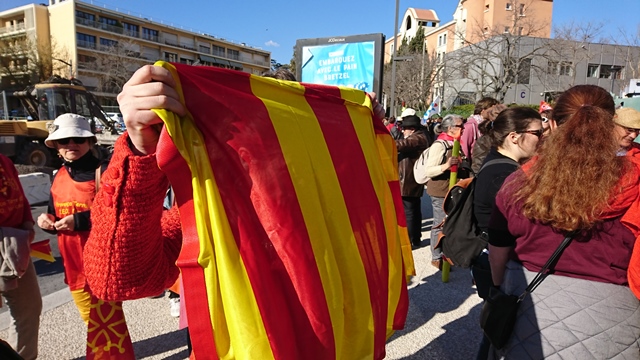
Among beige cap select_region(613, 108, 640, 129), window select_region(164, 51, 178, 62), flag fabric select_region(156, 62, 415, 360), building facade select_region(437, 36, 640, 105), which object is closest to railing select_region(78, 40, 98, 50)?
window select_region(164, 51, 178, 62)

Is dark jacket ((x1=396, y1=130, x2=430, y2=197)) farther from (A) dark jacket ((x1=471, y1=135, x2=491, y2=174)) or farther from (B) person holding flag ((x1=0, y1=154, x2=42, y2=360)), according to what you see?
(B) person holding flag ((x1=0, y1=154, x2=42, y2=360))

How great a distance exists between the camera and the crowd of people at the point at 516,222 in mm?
1234

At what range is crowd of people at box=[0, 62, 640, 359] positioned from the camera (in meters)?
1.23

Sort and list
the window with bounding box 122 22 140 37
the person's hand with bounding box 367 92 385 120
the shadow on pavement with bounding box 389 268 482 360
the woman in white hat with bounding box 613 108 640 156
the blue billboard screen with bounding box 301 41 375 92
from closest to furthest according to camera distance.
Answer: the person's hand with bounding box 367 92 385 120 < the woman in white hat with bounding box 613 108 640 156 < the shadow on pavement with bounding box 389 268 482 360 < the blue billboard screen with bounding box 301 41 375 92 < the window with bounding box 122 22 140 37

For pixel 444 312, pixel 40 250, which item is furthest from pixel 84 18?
pixel 444 312

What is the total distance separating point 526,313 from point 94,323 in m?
2.55

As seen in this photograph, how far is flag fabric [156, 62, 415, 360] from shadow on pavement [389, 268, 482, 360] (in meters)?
2.00

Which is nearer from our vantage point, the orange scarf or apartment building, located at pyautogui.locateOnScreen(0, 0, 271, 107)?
the orange scarf

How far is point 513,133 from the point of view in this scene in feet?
8.80

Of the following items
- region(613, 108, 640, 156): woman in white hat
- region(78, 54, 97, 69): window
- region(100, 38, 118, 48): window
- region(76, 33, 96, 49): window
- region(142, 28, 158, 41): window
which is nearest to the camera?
region(613, 108, 640, 156): woman in white hat

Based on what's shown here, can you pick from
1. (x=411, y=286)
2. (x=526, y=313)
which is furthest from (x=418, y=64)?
(x=526, y=313)

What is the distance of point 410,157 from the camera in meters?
5.68

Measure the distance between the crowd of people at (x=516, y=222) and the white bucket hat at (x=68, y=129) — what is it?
1cm

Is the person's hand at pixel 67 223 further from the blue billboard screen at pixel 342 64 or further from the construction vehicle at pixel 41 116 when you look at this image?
the construction vehicle at pixel 41 116
